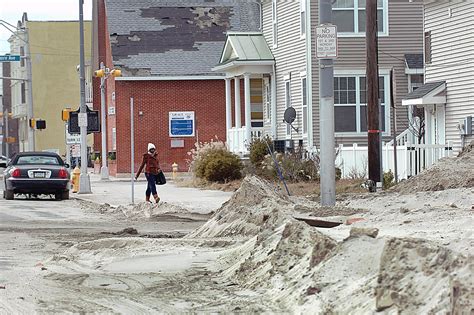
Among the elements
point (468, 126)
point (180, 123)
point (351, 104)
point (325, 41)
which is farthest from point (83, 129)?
point (325, 41)

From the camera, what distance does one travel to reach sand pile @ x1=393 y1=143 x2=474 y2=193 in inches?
855

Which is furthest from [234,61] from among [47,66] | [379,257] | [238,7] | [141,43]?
[47,66]

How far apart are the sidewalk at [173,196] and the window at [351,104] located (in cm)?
538

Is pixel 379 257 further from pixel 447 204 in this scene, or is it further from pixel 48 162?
pixel 48 162

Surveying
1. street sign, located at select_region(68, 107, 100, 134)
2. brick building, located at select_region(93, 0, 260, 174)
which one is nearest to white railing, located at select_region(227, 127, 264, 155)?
street sign, located at select_region(68, 107, 100, 134)

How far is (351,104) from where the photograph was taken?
3594 cm

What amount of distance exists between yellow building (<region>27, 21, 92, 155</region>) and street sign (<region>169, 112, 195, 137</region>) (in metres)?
36.8

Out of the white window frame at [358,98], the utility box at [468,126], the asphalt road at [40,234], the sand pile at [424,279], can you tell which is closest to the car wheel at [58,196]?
the asphalt road at [40,234]

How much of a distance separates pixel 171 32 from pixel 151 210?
96.8ft

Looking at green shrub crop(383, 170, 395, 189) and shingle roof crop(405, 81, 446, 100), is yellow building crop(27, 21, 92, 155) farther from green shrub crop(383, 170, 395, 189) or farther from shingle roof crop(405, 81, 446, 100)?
green shrub crop(383, 170, 395, 189)

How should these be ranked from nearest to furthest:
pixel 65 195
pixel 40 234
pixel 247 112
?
1. pixel 40 234
2. pixel 65 195
3. pixel 247 112

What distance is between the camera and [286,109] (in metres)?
37.6

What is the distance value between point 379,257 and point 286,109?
28.0 meters

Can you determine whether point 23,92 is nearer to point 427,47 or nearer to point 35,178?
point 35,178
